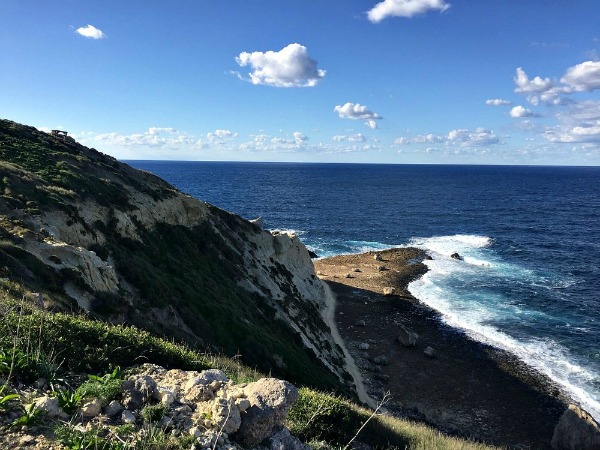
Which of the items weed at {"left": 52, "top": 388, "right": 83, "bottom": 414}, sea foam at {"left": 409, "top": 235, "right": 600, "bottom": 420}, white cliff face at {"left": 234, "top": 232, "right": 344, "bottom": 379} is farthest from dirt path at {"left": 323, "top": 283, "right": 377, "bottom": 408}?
weed at {"left": 52, "top": 388, "right": 83, "bottom": 414}

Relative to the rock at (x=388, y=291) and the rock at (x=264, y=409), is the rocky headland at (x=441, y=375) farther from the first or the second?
the rock at (x=264, y=409)

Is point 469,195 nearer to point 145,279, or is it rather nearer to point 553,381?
point 553,381

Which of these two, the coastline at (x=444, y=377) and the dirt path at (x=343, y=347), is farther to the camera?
the dirt path at (x=343, y=347)

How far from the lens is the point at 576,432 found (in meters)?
31.6

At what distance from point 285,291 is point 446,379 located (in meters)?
20.7

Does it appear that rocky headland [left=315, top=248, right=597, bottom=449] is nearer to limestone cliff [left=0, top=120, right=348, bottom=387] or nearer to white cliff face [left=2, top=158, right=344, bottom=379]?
white cliff face [left=2, top=158, right=344, bottom=379]

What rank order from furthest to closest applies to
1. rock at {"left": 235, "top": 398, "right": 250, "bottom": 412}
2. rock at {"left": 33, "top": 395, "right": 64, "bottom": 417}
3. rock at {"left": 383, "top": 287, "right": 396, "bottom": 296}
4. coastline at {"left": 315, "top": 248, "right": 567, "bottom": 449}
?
rock at {"left": 383, "top": 287, "right": 396, "bottom": 296}
coastline at {"left": 315, "top": 248, "right": 567, "bottom": 449}
rock at {"left": 235, "top": 398, "right": 250, "bottom": 412}
rock at {"left": 33, "top": 395, "right": 64, "bottom": 417}

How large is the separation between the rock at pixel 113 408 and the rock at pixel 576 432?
36.5 meters

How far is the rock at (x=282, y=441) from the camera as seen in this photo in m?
8.83

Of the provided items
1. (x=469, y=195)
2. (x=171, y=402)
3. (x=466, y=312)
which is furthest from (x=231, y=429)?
(x=469, y=195)

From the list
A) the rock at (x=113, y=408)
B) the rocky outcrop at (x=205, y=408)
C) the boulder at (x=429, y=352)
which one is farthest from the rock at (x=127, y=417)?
the boulder at (x=429, y=352)

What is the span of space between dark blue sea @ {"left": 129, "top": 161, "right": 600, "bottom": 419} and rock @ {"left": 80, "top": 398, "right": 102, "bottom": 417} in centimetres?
4312

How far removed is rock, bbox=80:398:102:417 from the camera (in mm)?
7732

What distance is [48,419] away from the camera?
7.29 m
